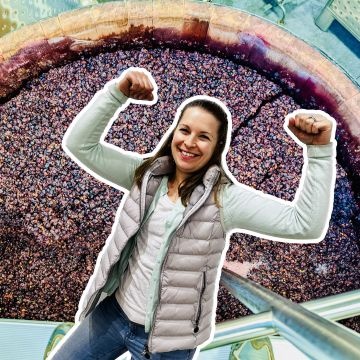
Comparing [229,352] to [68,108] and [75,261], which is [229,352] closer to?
[75,261]

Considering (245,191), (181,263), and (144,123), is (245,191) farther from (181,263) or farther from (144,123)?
(144,123)

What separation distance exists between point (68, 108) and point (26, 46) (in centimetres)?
26

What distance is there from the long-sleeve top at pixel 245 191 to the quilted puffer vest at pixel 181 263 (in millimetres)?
27

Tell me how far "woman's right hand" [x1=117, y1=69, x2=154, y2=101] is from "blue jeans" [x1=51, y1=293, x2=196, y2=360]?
0.48 metres

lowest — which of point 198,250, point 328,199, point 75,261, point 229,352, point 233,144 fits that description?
point 75,261

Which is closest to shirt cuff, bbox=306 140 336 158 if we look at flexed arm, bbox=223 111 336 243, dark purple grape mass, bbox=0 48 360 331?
flexed arm, bbox=223 111 336 243

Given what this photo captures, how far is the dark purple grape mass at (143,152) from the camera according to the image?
67.1 inches

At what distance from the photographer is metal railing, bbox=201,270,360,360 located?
62cm

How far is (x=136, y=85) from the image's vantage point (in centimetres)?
102

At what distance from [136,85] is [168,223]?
0.98 feet

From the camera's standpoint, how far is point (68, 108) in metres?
→ 1.74

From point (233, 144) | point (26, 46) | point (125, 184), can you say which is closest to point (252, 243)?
point (233, 144)

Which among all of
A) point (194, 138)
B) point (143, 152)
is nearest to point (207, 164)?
point (194, 138)

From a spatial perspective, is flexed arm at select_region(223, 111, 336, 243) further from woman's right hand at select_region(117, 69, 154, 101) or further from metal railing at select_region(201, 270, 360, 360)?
woman's right hand at select_region(117, 69, 154, 101)
